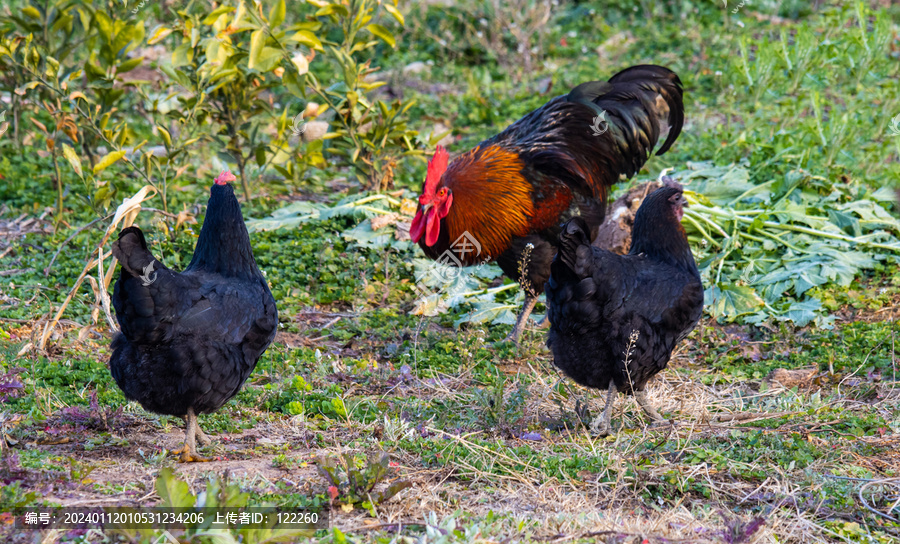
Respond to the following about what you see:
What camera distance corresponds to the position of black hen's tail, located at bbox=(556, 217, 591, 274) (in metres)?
3.86

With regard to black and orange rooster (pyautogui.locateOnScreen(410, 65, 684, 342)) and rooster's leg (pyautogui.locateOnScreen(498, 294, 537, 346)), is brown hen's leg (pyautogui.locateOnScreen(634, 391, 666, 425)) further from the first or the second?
rooster's leg (pyautogui.locateOnScreen(498, 294, 537, 346))

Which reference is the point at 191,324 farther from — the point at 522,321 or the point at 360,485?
the point at 522,321

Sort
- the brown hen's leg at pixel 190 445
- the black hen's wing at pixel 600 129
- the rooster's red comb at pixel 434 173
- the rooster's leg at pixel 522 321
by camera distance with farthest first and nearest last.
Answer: the black hen's wing at pixel 600 129, the rooster's leg at pixel 522 321, the rooster's red comb at pixel 434 173, the brown hen's leg at pixel 190 445

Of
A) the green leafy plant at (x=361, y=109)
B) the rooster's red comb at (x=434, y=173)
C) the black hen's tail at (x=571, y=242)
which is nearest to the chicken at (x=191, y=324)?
the black hen's tail at (x=571, y=242)

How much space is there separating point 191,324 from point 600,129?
3.79 m

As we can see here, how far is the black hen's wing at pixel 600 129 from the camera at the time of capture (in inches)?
238

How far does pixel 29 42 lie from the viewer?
6.30 m

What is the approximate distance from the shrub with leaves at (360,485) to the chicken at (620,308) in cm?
137

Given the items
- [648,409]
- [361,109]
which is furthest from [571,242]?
[361,109]

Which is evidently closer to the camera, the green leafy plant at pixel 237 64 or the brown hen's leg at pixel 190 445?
the brown hen's leg at pixel 190 445

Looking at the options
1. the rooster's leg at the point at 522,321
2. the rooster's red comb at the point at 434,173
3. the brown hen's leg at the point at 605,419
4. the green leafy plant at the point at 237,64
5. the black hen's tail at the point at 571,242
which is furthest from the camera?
the green leafy plant at the point at 237,64

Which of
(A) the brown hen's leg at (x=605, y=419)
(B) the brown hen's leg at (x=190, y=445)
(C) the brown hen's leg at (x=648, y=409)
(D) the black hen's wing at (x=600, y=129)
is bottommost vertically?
(C) the brown hen's leg at (x=648, y=409)

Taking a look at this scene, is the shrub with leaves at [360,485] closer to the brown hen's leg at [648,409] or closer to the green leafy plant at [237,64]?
the brown hen's leg at [648,409]

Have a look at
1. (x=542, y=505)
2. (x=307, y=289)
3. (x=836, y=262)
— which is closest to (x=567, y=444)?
(x=542, y=505)
